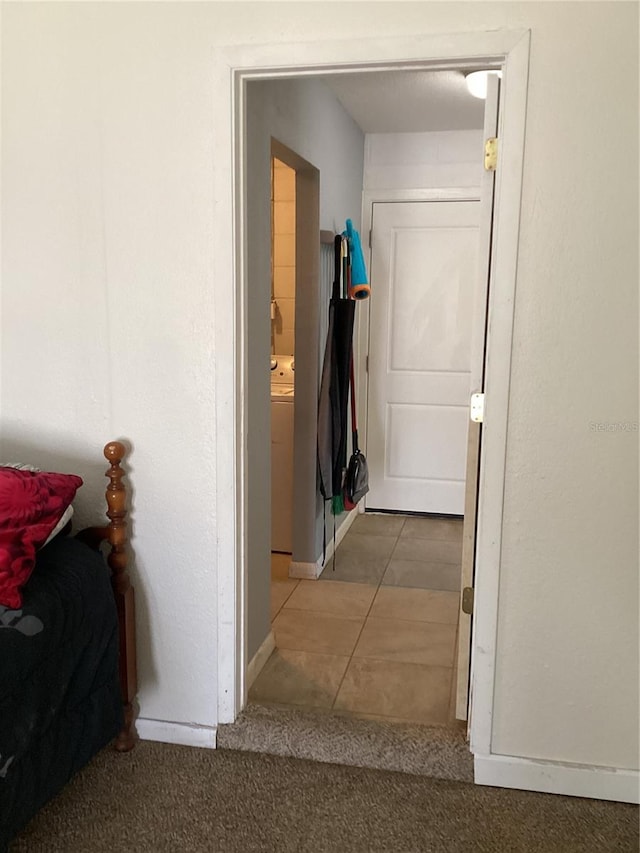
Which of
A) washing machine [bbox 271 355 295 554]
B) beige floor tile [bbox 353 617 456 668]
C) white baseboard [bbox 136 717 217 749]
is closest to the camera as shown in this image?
white baseboard [bbox 136 717 217 749]

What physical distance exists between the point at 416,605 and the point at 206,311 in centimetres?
182

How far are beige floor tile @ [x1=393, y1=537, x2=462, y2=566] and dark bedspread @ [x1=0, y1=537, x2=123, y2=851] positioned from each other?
211cm

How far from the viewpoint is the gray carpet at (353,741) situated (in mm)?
2225

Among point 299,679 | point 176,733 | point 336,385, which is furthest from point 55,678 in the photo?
point 336,385

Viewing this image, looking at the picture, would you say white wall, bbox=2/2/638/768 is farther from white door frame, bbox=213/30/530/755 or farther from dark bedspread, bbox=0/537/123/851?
dark bedspread, bbox=0/537/123/851

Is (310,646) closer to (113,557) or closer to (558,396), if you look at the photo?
(113,557)

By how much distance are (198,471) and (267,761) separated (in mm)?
905

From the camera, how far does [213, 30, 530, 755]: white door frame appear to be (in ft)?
6.26

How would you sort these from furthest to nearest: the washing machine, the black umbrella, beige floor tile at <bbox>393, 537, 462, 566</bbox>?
beige floor tile at <bbox>393, 537, 462, 566</bbox>, the washing machine, the black umbrella

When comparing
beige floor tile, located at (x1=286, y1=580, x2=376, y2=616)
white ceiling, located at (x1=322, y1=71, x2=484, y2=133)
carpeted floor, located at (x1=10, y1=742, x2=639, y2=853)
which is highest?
white ceiling, located at (x1=322, y1=71, x2=484, y2=133)

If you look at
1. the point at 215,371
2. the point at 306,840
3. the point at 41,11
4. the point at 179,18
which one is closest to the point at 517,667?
the point at 306,840

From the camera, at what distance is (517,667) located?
2.14 meters

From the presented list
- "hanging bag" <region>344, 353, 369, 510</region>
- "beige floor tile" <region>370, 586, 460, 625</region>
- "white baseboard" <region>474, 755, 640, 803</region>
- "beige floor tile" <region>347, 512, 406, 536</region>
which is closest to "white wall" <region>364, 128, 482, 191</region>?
"hanging bag" <region>344, 353, 369, 510</region>

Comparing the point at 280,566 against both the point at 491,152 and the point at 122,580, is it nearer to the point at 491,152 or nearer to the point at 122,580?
the point at 122,580
